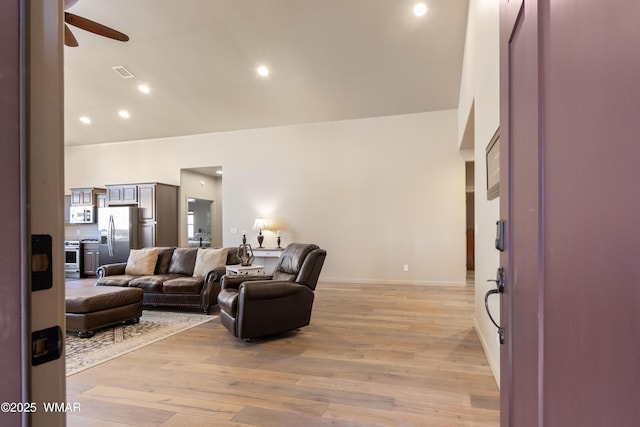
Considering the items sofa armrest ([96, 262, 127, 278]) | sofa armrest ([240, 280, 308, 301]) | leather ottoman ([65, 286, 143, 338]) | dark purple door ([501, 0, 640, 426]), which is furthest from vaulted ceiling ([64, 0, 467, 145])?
dark purple door ([501, 0, 640, 426])

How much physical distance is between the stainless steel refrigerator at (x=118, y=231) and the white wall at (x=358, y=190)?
1.81 meters

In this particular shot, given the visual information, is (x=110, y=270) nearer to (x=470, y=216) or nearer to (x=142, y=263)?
(x=142, y=263)

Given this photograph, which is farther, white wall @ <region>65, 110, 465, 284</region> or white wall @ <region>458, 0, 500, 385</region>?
white wall @ <region>65, 110, 465, 284</region>

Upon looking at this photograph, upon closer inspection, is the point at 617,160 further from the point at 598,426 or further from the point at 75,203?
the point at 75,203

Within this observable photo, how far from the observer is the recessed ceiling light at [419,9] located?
13.8 feet

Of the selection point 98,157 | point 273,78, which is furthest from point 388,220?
point 98,157

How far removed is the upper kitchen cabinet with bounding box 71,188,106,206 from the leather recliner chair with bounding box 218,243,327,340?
6.29 metres

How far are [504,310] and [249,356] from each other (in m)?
2.48

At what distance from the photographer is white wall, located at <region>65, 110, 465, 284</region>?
21.1 feet

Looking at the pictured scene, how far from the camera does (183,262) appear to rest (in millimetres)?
5184

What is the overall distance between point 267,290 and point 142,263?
2842mm

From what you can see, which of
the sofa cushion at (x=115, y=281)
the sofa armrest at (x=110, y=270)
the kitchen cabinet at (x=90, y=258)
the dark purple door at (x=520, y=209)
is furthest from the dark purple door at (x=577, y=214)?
the kitchen cabinet at (x=90, y=258)

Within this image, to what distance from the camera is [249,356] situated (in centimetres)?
302

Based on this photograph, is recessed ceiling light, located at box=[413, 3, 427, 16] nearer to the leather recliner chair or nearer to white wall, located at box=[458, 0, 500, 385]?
white wall, located at box=[458, 0, 500, 385]
